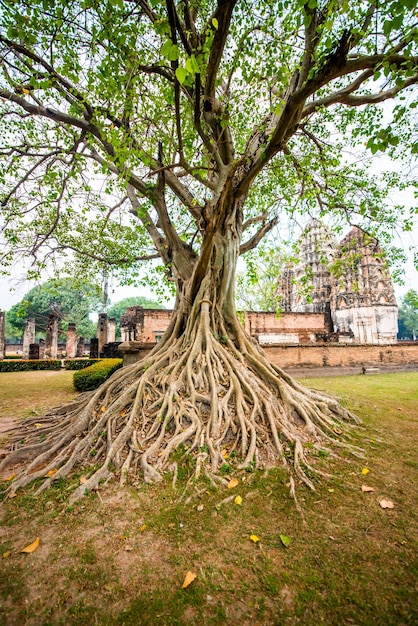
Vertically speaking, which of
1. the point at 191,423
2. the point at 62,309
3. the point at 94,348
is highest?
the point at 62,309

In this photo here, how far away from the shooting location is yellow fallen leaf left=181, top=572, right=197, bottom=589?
1.73 m

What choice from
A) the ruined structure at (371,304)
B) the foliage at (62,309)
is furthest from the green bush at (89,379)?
the foliage at (62,309)

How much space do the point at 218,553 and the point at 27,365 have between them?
53.4 ft

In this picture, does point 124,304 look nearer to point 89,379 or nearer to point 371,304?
point 371,304

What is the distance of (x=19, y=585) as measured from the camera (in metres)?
1.76

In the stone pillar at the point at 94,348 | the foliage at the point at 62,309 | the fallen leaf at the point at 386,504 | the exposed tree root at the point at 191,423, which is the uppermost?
the foliage at the point at 62,309

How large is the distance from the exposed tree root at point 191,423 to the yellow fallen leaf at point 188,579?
40.5 inches

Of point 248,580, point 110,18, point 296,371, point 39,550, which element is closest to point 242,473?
point 248,580

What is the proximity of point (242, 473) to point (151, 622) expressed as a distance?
1.55 m

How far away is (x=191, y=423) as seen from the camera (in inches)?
143

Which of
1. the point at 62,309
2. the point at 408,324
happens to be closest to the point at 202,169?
the point at 62,309

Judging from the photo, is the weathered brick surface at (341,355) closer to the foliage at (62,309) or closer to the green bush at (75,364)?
the green bush at (75,364)

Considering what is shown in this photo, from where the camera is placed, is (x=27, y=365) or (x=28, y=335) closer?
(x=27, y=365)

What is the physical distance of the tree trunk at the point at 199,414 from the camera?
3.13 metres
